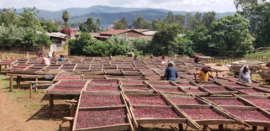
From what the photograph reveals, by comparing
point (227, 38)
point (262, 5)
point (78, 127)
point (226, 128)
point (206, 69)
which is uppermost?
point (262, 5)

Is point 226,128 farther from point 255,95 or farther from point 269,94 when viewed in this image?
point 269,94

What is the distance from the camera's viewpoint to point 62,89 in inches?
260

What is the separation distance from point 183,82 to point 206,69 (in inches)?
40.6

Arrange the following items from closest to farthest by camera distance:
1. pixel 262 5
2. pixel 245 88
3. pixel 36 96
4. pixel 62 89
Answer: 1. pixel 62 89
2. pixel 245 88
3. pixel 36 96
4. pixel 262 5

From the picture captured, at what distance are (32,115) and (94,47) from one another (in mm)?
24391

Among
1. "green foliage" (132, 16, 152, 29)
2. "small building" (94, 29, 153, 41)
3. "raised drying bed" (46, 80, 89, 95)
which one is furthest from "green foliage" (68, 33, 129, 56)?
"green foliage" (132, 16, 152, 29)

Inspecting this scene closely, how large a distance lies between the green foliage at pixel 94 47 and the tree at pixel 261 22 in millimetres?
22987

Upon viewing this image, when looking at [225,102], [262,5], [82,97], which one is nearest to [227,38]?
[262,5]

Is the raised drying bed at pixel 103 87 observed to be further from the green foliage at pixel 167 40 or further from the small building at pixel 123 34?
the small building at pixel 123 34

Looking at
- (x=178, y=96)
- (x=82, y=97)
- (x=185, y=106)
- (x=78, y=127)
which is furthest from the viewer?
(x=178, y=96)

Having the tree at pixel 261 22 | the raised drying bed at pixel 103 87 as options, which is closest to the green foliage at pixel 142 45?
the tree at pixel 261 22

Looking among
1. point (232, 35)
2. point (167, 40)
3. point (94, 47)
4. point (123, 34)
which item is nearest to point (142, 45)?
point (167, 40)

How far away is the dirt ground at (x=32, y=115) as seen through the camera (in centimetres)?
648

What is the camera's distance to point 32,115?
24.1 feet
